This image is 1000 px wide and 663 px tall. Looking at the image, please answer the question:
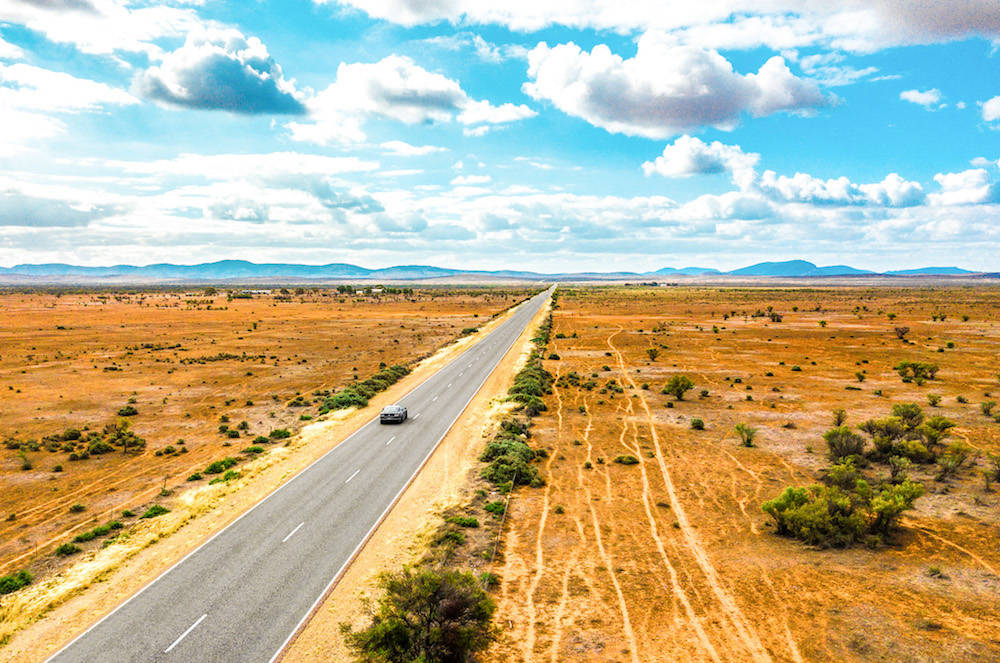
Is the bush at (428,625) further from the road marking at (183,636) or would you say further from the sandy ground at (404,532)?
the road marking at (183,636)

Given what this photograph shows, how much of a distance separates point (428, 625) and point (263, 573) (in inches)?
316

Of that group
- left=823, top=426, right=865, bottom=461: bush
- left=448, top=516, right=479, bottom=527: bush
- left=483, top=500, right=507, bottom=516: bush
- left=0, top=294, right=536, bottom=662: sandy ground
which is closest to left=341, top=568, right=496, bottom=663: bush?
left=448, top=516, right=479, bottom=527: bush

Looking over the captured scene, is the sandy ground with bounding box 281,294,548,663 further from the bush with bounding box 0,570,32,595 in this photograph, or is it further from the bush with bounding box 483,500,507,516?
the bush with bounding box 0,570,32,595

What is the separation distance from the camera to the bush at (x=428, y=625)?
1426 cm

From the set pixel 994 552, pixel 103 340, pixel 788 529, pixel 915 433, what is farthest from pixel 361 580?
pixel 103 340

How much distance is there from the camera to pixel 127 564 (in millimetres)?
19922

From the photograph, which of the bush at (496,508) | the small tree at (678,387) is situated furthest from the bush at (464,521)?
the small tree at (678,387)

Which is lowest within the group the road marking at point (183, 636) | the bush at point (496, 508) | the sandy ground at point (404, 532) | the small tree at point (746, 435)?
the road marking at point (183, 636)

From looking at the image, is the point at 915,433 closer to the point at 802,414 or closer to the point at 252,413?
the point at 802,414

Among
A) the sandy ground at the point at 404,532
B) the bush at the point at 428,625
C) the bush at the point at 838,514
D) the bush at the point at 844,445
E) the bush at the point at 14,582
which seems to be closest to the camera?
the bush at the point at 428,625

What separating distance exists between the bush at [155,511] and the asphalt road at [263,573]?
431cm

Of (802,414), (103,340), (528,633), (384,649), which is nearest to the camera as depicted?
(384,649)

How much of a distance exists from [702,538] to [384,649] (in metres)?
13.4

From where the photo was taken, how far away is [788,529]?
21125mm
